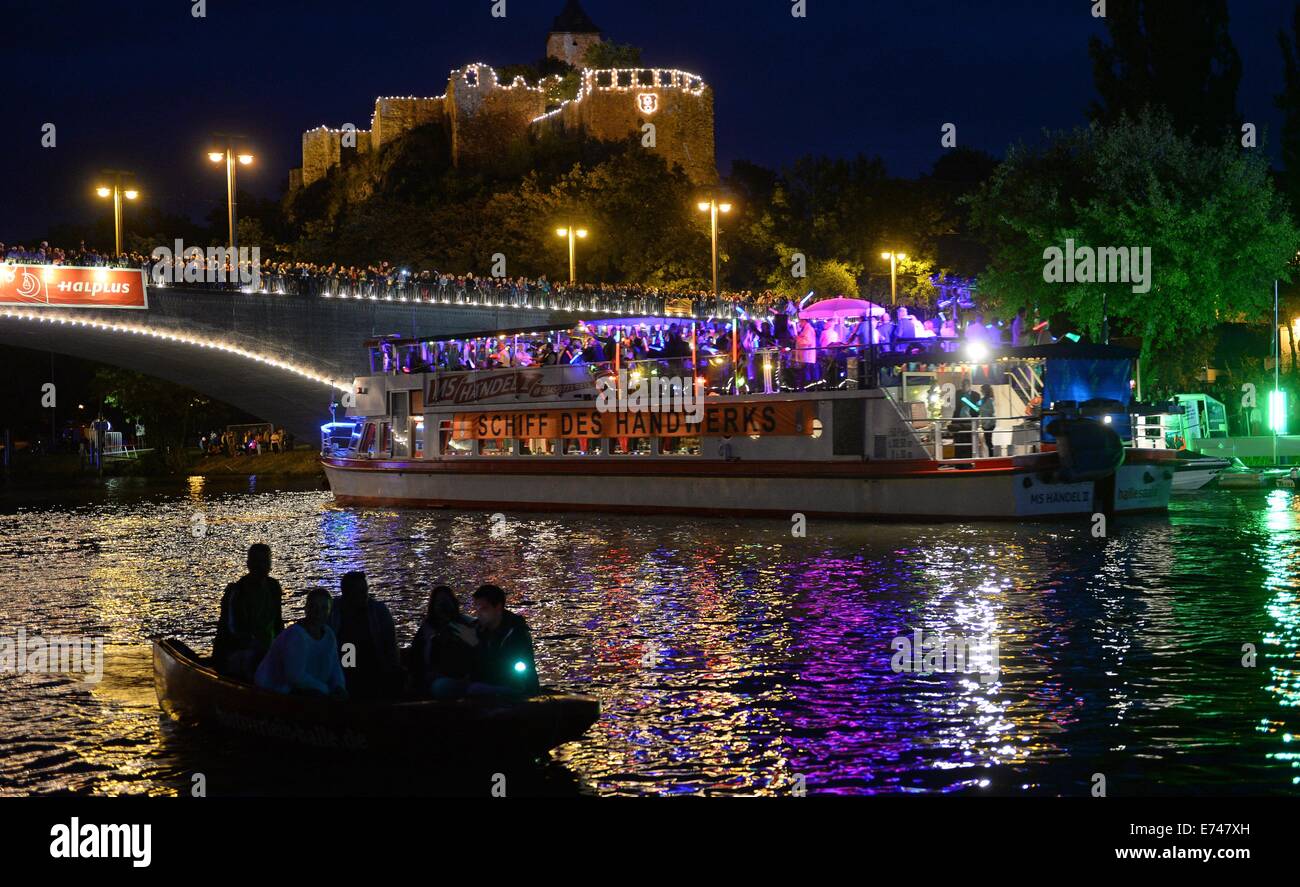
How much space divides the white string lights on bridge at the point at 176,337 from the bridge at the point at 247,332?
0.14ft

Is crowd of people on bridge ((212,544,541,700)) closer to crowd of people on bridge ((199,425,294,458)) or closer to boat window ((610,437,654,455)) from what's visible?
boat window ((610,437,654,455))

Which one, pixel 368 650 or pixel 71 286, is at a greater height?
pixel 71 286

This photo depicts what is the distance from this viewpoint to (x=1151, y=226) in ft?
151

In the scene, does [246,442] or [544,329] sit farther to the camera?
[246,442]

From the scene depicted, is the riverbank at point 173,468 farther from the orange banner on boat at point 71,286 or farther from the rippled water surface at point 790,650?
the rippled water surface at point 790,650

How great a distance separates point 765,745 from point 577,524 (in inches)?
1000

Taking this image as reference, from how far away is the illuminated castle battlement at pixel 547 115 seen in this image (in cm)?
12225

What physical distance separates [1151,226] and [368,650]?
38.5 meters

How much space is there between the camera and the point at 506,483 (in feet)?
142

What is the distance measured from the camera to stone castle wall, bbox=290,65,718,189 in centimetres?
12219

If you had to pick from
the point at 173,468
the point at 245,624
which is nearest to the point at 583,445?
the point at 245,624

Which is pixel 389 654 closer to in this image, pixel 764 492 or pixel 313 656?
pixel 313 656
